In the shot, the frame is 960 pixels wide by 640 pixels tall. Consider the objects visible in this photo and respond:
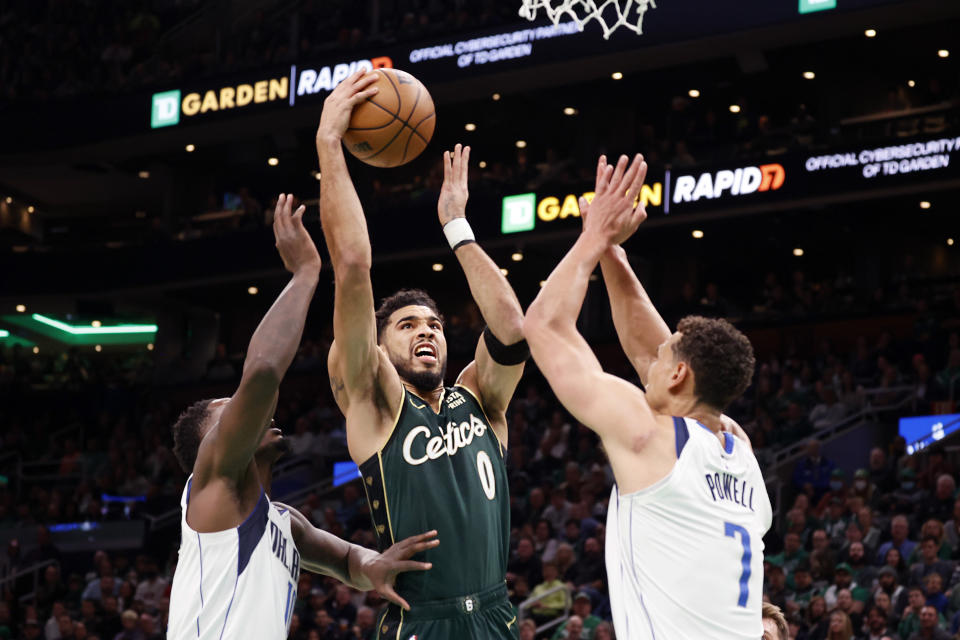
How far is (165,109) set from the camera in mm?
23328

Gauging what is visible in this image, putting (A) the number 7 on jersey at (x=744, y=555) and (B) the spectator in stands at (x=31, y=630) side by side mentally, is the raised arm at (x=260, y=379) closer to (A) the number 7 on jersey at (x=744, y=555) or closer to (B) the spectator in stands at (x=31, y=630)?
(A) the number 7 on jersey at (x=744, y=555)

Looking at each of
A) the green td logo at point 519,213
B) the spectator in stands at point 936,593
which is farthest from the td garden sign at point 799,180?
the spectator in stands at point 936,593

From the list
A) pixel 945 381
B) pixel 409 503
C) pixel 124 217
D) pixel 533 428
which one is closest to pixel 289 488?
pixel 533 428

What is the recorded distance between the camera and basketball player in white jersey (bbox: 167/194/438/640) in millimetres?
4293

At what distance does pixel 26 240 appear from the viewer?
1160 inches

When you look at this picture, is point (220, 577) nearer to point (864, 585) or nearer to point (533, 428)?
point (864, 585)

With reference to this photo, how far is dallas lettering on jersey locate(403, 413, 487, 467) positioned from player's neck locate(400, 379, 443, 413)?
→ 0.12 m

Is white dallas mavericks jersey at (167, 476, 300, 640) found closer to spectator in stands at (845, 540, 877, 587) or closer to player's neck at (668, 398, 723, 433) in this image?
player's neck at (668, 398, 723, 433)

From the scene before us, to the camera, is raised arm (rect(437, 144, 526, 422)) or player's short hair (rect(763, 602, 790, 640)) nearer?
player's short hair (rect(763, 602, 790, 640))

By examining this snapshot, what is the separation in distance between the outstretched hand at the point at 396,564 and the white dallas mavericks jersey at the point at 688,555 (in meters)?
0.90

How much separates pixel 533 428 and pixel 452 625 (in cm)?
1333

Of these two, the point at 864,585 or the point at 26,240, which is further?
the point at 26,240

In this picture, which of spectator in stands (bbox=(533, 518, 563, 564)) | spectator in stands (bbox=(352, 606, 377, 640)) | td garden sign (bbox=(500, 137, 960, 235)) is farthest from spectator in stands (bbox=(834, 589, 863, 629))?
td garden sign (bbox=(500, 137, 960, 235))

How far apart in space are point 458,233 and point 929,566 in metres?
7.74
